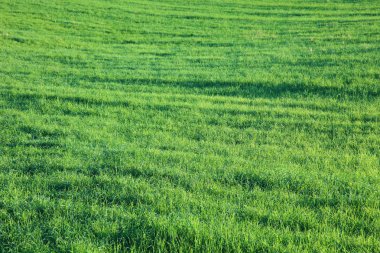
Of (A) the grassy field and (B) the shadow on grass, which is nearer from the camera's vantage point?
(A) the grassy field

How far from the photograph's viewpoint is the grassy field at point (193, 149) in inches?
154

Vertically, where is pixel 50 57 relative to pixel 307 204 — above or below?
above

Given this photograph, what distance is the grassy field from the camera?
3.92 meters

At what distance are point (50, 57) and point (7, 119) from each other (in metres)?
7.94

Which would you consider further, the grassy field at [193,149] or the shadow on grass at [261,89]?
the shadow on grass at [261,89]

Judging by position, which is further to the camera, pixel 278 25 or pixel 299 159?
pixel 278 25

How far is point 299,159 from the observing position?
5.83 meters

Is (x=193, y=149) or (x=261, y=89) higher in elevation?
(x=261, y=89)

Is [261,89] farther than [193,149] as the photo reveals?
Yes

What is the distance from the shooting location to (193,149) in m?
6.29

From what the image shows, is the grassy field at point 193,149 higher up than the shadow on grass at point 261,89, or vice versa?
the shadow on grass at point 261,89

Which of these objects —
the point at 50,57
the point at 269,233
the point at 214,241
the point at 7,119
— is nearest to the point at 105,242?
the point at 214,241

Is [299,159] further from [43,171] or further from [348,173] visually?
[43,171]

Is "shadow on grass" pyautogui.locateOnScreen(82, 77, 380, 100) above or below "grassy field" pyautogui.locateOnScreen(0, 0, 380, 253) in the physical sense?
above
